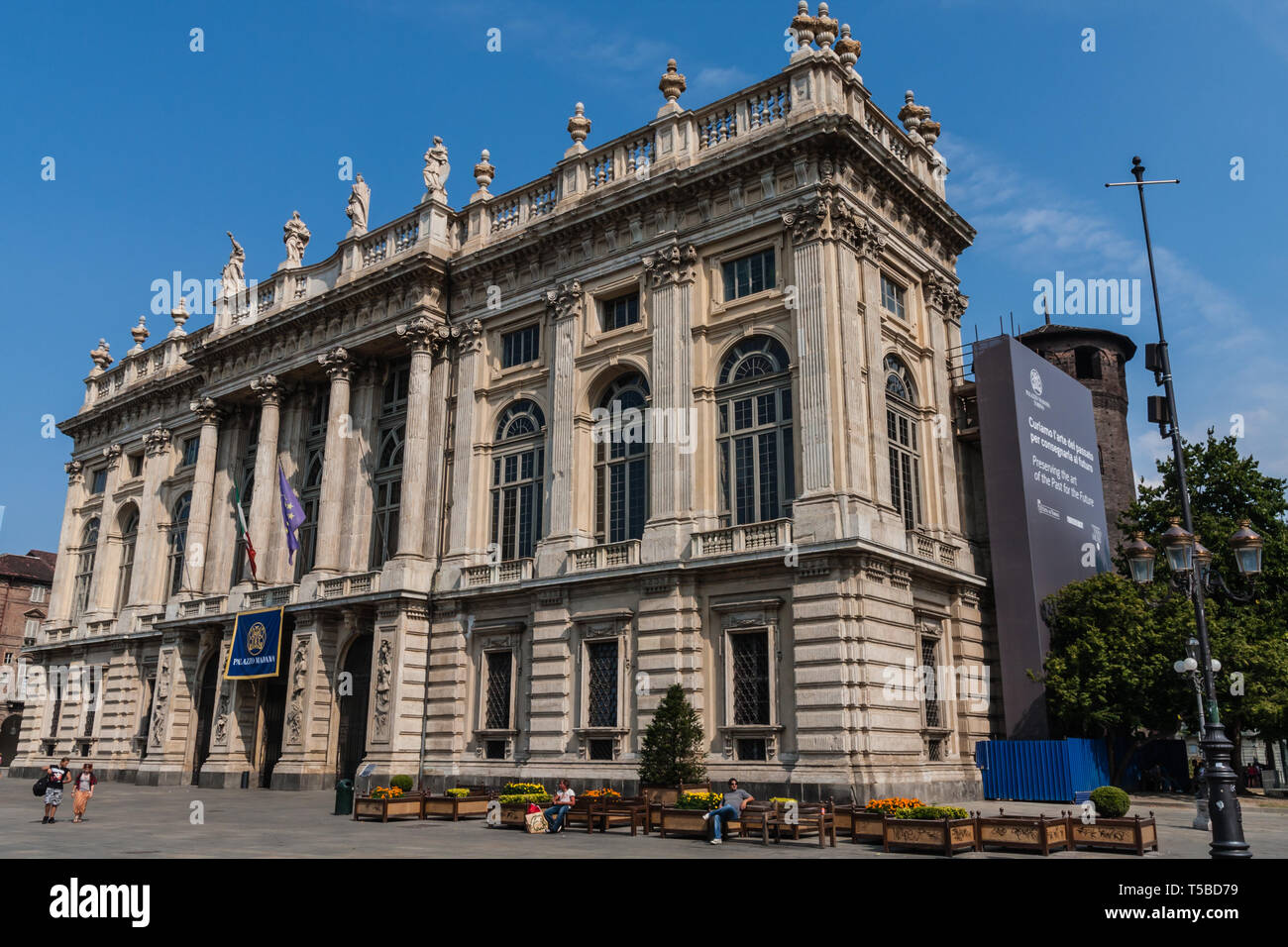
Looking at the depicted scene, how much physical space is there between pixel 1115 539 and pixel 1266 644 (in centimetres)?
1652

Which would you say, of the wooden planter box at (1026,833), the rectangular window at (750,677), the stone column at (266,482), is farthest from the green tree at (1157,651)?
the stone column at (266,482)

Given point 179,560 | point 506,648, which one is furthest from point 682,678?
point 179,560

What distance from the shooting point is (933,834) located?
18953 millimetres

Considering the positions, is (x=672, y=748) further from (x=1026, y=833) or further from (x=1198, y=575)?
(x=1198, y=575)

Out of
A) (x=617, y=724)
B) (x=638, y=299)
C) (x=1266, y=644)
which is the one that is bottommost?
(x=617, y=724)

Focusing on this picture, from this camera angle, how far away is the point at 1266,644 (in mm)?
33656

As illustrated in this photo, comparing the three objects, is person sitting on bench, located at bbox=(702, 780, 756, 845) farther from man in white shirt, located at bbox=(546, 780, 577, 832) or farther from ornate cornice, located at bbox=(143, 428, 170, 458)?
ornate cornice, located at bbox=(143, 428, 170, 458)

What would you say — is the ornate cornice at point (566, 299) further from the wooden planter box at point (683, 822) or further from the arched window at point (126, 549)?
the arched window at point (126, 549)

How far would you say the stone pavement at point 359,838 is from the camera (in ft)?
61.6

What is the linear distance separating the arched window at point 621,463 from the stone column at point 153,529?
93.1 ft

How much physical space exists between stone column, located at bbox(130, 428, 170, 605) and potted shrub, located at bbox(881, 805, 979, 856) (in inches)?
1677

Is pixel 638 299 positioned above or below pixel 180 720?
above
